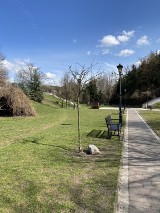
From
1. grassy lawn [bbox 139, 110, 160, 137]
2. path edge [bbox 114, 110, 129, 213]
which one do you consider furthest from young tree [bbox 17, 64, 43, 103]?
path edge [bbox 114, 110, 129, 213]

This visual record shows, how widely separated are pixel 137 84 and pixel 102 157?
74.2m

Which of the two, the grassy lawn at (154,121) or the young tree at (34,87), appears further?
the young tree at (34,87)

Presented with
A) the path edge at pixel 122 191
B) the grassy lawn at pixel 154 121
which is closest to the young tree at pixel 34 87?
the grassy lawn at pixel 154 121

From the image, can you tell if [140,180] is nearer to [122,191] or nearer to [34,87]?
[122,191]

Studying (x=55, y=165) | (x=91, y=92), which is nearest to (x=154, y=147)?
(x=55, y=165)

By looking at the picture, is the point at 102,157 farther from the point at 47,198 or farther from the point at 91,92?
the point at 91,92

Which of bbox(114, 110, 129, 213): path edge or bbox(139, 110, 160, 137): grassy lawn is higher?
bbox(139, 110, 160, 137): grassy lawn

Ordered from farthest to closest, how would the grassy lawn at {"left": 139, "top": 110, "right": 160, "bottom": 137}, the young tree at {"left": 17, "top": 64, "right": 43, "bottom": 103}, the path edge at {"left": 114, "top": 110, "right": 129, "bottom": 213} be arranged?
the young tree at {"left": 17, "top": 64, "right": 43, "bottom": 103}
the grassy lawn at {"left": 139, "top": 110, "right": 160, "bottom": 137}
the path edge at {"left": 114, "top": 110, "right": 129, "bottom": 213}

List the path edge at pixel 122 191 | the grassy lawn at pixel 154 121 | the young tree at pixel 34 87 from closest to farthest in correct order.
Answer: the path edge at pixel 122 191
the grassy lawn at pixel 154 121
the young tree at pixel 34 87

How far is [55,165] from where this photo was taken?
7.30 meters

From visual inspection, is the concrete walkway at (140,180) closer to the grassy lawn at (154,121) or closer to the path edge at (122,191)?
the path edge at (122,191)

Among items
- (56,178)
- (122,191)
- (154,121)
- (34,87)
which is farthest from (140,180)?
(34,87)

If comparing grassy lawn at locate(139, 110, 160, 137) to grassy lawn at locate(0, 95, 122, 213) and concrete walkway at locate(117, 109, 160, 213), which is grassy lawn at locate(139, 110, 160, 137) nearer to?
concrete walkway at locate(117, 109, 160, 213)

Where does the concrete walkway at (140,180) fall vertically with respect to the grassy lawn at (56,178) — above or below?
below
